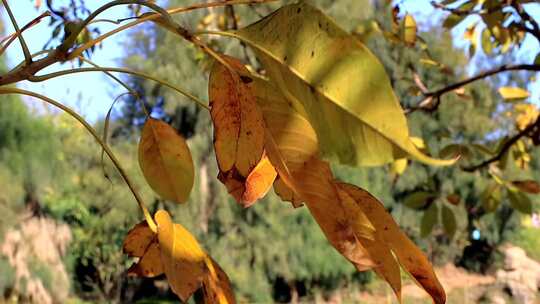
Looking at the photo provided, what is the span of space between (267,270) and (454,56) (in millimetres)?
3840

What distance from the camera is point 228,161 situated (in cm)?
23

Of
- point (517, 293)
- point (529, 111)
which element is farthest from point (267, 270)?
point (529, 111)

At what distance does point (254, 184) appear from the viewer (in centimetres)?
25

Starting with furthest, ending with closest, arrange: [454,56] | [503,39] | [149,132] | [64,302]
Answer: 1. [454,56]
2. [64,302]
3. [503,39]
4. [149,132]

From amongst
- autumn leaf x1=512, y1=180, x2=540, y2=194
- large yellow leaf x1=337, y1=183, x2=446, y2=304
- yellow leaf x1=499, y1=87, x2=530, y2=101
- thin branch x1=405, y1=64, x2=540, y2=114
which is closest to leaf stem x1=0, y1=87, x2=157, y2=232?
large yellow leaf x1=337, y1=183, x2=446, y2=304

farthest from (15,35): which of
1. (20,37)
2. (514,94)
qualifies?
(514,94)

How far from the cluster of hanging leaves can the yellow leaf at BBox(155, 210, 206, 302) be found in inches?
1.9

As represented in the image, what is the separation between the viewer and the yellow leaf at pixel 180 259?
276 mm

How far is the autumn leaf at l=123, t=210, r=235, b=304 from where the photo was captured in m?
0.28

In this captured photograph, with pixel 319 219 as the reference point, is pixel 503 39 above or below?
above

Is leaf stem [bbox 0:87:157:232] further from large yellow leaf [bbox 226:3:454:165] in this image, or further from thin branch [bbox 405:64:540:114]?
thin branch [bbox 405:64:540:114]

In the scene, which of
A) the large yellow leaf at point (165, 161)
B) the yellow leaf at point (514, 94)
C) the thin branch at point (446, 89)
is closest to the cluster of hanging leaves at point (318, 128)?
A: the large yellow leaf at point (165, 161)

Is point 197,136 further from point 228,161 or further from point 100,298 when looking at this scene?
point 228,161

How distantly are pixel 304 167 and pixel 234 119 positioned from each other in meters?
0.03
